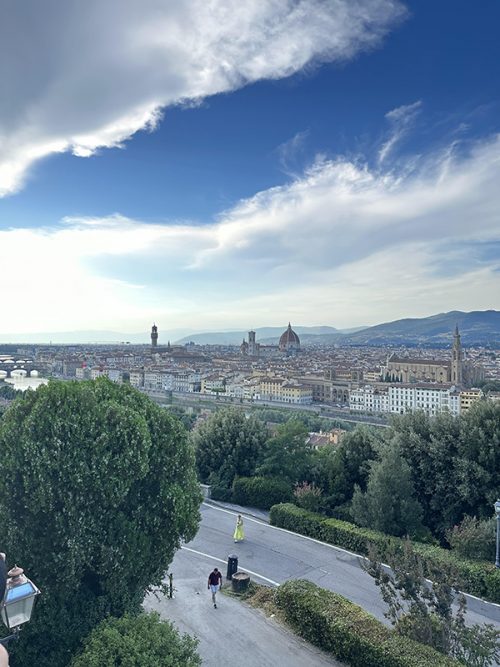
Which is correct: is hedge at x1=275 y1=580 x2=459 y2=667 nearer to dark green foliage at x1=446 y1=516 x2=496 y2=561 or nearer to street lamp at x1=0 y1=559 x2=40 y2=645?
dark green foliage at x1=446 y1=516 x2=496 y2=561

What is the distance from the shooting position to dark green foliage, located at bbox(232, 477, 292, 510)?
482 inches

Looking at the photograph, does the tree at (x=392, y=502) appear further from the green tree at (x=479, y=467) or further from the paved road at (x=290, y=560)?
the green tree at (x=479, y=467)

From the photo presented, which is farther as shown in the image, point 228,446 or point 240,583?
→ point 228,446

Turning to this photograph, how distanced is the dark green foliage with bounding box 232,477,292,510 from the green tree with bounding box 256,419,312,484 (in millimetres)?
253

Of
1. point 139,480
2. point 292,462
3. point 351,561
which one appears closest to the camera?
point 139,480

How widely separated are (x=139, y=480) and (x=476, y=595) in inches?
238

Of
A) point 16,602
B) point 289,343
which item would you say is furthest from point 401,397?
point 289,343

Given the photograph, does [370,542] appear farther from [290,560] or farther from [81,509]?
[81,509]

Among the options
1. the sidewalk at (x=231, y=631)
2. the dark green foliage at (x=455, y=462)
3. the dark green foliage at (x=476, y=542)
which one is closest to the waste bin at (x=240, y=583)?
the sidewalk at (x=231, y=631)

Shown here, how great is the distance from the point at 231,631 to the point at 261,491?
539cm

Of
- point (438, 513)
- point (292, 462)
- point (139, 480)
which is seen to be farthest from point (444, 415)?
point (139, 480)

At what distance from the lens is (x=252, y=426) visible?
14.2 m

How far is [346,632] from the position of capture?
6.25 metres

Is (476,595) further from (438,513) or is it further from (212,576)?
(212,576)
